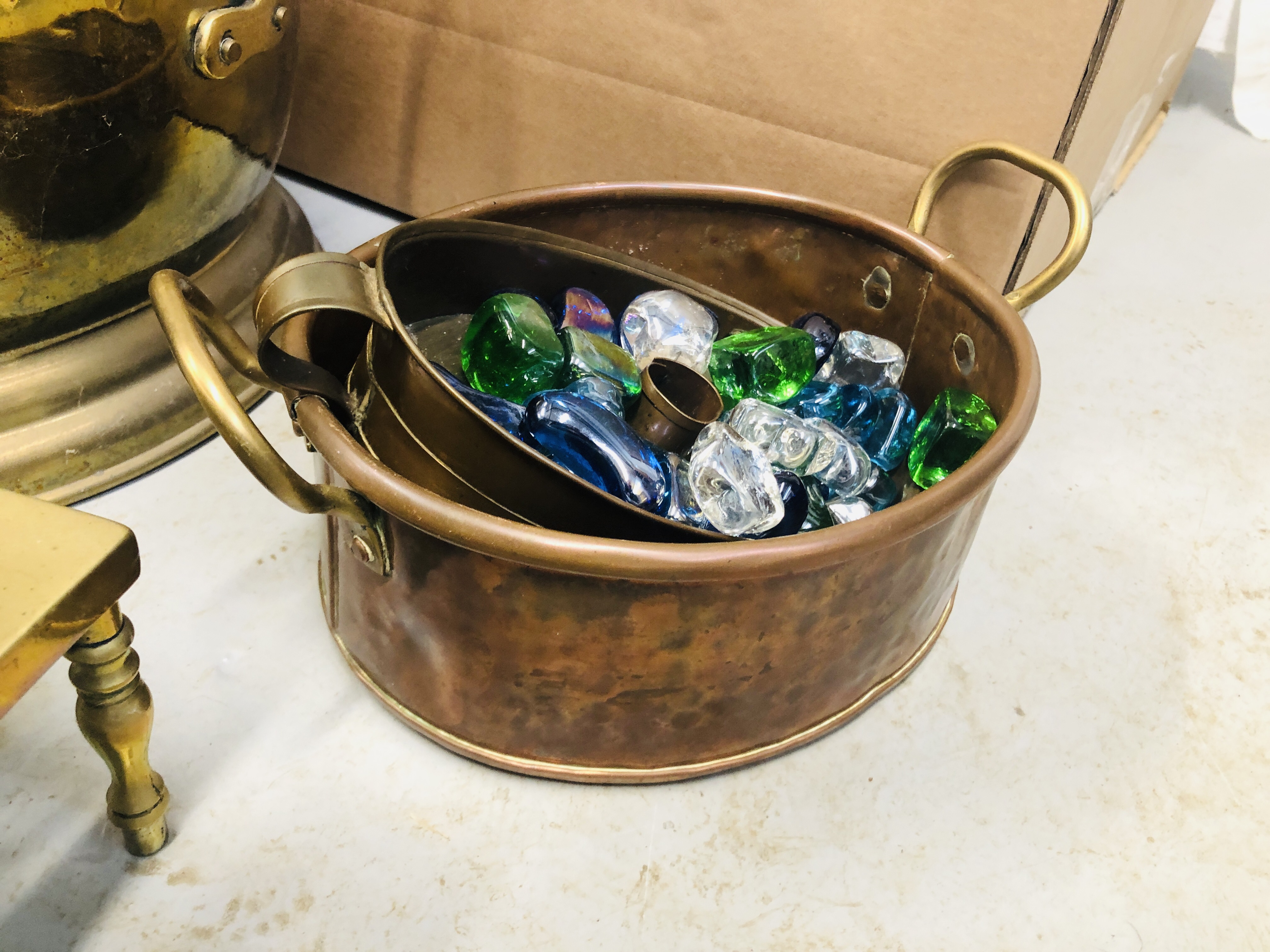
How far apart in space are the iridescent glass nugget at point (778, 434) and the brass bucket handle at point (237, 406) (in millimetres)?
263

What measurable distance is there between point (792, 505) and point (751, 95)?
1.32 feet

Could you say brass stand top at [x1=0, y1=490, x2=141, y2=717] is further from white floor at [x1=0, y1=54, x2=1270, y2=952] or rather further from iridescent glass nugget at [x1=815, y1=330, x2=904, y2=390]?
iridescent glass nugget at [x1=815, y1=330, x2=904, y2=390]

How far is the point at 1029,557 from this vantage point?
0.79 metres

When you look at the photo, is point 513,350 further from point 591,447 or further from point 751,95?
point 751,95

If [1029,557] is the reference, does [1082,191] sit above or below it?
above

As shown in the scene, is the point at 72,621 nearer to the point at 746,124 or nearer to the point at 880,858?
the point at 880,858

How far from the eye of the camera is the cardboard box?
0.75m

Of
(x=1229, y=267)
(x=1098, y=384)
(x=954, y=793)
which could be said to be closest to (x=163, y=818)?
(x=954, y=793)

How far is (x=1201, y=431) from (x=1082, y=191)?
1.20 feet

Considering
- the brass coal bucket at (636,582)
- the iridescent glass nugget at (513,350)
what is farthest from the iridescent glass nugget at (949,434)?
the iridescent glass nugget at (513,350)

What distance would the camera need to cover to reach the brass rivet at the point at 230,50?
0.66 m

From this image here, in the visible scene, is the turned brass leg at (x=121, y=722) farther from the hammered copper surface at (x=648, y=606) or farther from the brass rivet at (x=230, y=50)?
the brass rivet at (x=230, y=50)

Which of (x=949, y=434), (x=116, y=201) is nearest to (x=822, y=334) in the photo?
(x=949, y=434)

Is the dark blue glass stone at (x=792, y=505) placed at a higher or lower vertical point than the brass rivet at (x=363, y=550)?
higher
